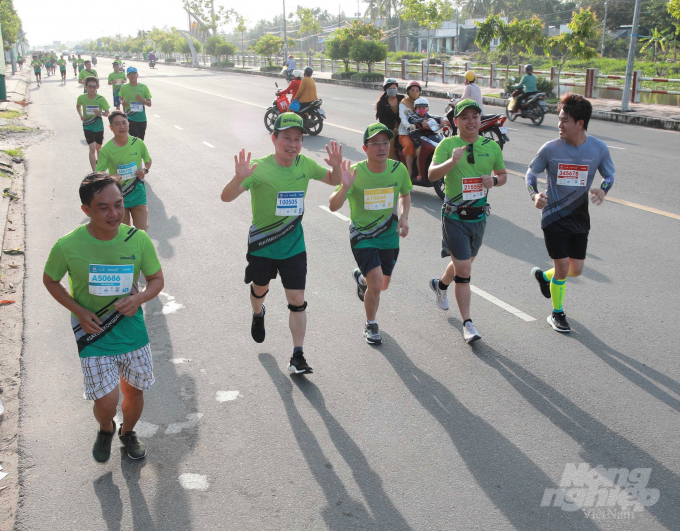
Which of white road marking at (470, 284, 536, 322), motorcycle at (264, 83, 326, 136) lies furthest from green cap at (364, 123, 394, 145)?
motorcycle at (264, 83, 326, 136)

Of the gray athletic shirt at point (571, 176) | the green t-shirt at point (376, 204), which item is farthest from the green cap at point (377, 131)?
the gray athletic shirt at point (571, 176)

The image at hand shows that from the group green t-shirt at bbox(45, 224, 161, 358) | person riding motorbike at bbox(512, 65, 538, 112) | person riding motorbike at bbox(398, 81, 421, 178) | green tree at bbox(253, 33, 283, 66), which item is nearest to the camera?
green t-shirt at bbox(45, 224, 161, 358)

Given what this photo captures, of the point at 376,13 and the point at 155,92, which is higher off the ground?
the point at 376,13

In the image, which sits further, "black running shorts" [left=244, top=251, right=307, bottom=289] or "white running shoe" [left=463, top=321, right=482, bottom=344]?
"white running shoe" [left=463, top=321, right=482, bottom=344]

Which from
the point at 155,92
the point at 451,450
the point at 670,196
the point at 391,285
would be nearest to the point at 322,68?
the point at 155,92

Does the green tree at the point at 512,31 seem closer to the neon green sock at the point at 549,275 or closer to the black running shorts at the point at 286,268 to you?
the neon green sock at the point at 549,275

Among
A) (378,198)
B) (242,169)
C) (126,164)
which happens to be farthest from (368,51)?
(242,169)

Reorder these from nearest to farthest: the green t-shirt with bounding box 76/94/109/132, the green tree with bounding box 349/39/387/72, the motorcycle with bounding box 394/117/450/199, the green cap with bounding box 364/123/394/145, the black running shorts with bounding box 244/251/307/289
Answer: the black running shorts with bounding box 244/251/307/289 → the green cap with bounding box 364/123/394/145 → the motorcycle with bounding box 394/117/450/199 → the green t-shirt with bounding box 76/94/109/132 → the green tree with bounding box 349/39/387/72

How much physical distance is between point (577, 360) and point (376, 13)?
10398cm

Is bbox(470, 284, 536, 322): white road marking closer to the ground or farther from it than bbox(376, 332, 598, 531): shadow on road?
closer to the ground

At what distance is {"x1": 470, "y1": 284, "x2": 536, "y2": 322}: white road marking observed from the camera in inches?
238

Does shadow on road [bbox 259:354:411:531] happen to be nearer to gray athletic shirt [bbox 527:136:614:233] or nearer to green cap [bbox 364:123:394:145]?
green cap [bbox 364:123:394:145]

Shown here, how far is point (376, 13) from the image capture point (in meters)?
101

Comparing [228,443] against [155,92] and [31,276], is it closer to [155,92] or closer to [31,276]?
[31,276]
